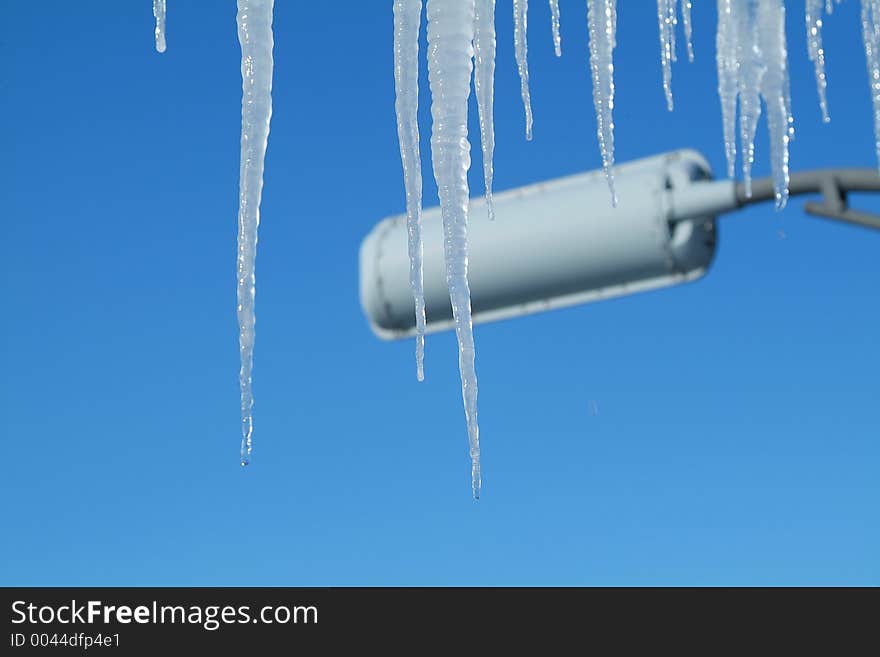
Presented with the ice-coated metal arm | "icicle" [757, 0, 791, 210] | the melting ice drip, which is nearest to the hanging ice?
the melting ice drip

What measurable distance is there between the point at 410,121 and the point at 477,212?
6.10m

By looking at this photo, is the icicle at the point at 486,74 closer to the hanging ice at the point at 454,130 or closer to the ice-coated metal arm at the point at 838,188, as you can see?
the hanging ice at the point at 454,130

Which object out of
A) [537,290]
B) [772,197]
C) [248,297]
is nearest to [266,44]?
[248,297]

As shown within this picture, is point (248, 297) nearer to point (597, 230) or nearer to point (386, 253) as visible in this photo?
point (597, 230)

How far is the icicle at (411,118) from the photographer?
3633 mm

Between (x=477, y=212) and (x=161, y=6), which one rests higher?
(x=477, y=212)

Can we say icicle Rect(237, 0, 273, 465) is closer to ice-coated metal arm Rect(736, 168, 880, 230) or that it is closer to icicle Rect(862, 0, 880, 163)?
icicle Rect(862, 0, 880, 163)

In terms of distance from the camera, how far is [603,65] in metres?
4.18

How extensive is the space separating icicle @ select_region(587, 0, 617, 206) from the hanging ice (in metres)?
0.71

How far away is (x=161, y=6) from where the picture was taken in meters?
4.12

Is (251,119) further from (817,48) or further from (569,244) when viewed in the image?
(569,244)

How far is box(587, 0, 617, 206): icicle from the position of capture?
4.11 m

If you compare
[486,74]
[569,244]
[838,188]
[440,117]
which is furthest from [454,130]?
[569,244]

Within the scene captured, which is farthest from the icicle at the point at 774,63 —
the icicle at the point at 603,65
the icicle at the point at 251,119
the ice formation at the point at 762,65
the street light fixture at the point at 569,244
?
the street light fixture at the point at 569,244
